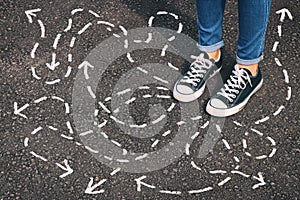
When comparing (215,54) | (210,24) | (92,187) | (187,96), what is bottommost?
(92,187)

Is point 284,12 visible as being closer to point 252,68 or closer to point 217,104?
point 252,68

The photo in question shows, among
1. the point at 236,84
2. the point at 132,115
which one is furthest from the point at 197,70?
the point at 132,115

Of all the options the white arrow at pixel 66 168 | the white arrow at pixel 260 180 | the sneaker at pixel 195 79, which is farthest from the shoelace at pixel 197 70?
the white arrow at pixel 66 168

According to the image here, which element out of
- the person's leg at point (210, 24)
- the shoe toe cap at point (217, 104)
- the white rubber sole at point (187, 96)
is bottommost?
the white rubber sole at point (187, 96)

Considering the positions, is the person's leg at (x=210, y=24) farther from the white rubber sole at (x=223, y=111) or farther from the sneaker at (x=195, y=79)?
the white rubber sole at (x=223, y=111)

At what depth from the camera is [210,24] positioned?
1990mm

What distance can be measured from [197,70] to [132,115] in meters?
0.28

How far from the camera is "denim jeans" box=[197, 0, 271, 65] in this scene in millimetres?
1836

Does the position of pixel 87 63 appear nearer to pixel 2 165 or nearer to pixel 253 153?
pixel 2 165

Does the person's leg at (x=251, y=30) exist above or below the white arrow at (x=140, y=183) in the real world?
above

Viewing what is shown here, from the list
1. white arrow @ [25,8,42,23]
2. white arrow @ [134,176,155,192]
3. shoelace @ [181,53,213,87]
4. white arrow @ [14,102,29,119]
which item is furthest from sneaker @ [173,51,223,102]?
white arrow @ [25,8,42,23]

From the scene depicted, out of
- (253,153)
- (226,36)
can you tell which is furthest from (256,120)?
(226,36)

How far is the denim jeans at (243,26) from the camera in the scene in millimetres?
1836

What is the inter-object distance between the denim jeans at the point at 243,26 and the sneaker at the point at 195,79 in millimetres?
62
